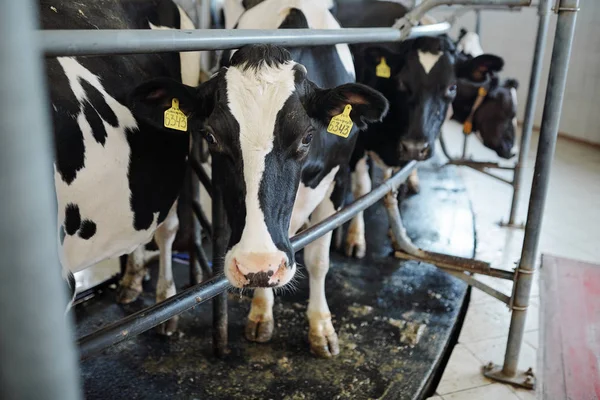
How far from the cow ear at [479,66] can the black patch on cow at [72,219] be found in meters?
2.63

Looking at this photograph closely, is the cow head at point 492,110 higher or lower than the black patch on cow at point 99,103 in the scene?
lower

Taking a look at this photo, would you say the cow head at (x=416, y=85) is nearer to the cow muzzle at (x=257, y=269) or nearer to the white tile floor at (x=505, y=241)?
the white tile floor at (x=505, y=241)

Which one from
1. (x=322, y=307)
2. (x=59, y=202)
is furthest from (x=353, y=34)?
(x=322, y=307)

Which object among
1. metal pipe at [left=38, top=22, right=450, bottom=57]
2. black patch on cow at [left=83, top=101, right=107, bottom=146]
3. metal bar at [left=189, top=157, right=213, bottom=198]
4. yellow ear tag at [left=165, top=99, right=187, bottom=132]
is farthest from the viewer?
metal bar at [left=189, top=157, right=213, bottom=198]

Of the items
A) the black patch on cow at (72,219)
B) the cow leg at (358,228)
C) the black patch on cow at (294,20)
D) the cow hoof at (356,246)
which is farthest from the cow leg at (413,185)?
the black patch on cow at (72,219)

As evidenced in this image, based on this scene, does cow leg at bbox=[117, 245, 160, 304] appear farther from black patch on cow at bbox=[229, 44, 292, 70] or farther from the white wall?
the white wall

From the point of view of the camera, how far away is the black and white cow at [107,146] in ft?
5.77

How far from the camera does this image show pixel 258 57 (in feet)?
6.27

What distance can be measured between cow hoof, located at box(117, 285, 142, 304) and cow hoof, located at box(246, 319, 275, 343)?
805 mm

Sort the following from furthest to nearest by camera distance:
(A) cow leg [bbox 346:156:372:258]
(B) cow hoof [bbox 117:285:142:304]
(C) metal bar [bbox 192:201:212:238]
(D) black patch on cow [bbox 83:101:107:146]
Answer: (A) cow leg [bbox 346:156:372:258] < (B) cow hoof [bbox 117:285:142:304] < (C) metal bar [bbox 192:201:212:238] < (D) black patch on cow [bbox 83:101:107:146]

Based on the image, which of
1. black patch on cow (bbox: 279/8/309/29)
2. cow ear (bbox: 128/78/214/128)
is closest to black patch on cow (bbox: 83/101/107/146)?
cow ear (bbox: 128/78/214/128)

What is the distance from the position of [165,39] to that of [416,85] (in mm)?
2281

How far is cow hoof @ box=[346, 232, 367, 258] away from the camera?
3.95m

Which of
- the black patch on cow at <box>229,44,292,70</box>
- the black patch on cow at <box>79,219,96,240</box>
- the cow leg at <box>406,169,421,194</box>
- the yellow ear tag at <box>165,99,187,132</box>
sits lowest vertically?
the cow leg at <box>406,169,421,194</box>
